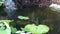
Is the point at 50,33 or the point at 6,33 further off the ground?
the point at 6,33

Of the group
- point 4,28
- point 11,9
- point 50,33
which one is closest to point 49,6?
point 11,9

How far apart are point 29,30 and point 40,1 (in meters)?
0.94

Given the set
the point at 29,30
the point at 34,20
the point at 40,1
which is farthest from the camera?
the point at 40,1

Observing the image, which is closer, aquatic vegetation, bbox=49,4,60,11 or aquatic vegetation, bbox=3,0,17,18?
aquatic vegetation, bbox=3,0,17,18

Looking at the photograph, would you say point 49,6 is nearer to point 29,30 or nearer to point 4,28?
point 29,30

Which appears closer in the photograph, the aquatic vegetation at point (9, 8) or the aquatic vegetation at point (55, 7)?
the aquatic vegetation at point (9, 8)

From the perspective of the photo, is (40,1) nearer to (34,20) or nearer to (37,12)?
(37,12)

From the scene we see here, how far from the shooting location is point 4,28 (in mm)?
1374

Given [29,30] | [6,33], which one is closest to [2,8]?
[29,30]

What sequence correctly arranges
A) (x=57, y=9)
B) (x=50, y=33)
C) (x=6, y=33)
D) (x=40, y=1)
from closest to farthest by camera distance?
(x=6, y=33) < (x=50, y=33) < (x=57, y=9) < (x=40, y=1)

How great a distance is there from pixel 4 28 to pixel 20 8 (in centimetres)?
86

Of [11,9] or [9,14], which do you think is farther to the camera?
[11,9]

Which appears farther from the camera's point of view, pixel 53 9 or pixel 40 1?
pixel 40 1

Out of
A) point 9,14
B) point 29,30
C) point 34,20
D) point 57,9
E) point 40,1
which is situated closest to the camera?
point 29,30
